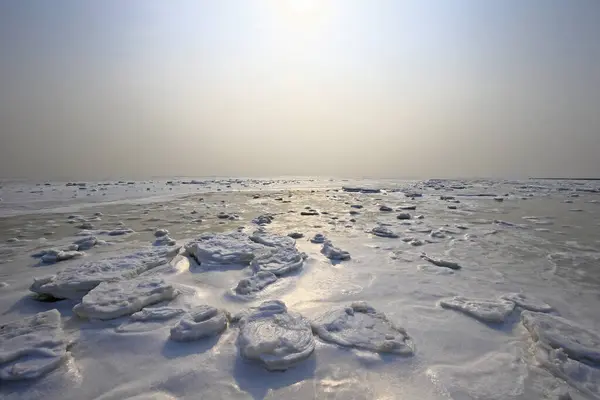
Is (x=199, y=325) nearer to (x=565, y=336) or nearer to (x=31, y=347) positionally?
(x=31, y=347)

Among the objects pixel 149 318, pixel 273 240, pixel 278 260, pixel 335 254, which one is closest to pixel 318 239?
pixel 273 240

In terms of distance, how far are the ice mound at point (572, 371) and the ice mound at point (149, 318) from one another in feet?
10.00

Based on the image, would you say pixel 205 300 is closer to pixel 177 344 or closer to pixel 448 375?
pixel 177 344

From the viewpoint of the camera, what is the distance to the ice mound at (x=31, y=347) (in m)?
1.96

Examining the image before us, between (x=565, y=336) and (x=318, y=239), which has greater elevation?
(x=565, y=336)

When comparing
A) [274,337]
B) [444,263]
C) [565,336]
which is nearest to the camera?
[274,337]

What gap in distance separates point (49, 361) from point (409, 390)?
2.48m

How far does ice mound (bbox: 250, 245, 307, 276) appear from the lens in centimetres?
409

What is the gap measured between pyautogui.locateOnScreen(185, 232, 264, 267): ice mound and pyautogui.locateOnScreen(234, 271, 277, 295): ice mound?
732mm

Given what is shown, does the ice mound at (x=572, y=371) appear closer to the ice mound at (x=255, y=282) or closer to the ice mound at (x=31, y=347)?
the ice mound at (x=255, y=282)

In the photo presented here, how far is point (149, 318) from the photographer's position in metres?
2.71

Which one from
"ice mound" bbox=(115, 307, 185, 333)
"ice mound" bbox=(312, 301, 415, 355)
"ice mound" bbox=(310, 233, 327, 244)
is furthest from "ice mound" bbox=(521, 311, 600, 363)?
"ice mound" bbox=(310, 233, 327, 244)

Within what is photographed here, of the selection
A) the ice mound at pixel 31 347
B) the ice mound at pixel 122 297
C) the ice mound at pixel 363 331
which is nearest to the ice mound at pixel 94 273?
the ice mound at pixel 122 297

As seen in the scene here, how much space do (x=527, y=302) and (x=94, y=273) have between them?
16.2 ft
